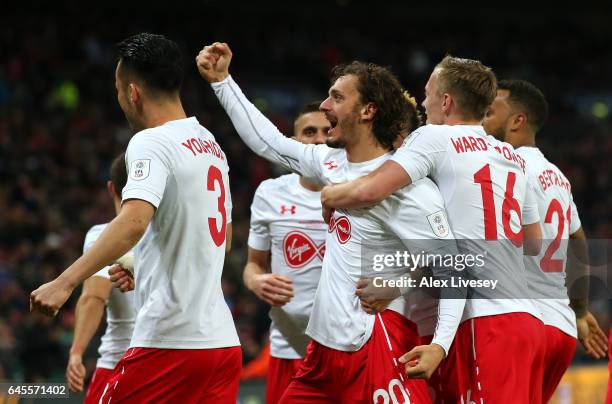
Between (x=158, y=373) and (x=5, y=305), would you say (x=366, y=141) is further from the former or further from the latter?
(x=5, y=305)

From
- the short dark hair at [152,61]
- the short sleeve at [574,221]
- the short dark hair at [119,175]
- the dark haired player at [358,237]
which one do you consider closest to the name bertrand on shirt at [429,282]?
the dark haired player at [358,237]

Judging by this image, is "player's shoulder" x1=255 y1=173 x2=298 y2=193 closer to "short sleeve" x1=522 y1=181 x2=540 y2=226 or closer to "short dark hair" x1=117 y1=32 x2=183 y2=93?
"short sleeve" x1=522 y1=181 x2=540 y2=226

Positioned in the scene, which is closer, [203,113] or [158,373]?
[158,373]

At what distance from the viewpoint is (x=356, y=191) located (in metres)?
4.16

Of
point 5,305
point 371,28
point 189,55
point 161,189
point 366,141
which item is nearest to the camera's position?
point 161,189

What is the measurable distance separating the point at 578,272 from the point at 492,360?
6.05 ft

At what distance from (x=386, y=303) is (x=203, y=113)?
13.6m

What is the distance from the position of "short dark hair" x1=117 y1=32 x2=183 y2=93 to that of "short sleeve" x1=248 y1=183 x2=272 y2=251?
6.18 ft

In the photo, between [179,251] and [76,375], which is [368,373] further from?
[76,375]

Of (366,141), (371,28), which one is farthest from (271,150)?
(371,28)

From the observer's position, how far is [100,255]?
355 cm

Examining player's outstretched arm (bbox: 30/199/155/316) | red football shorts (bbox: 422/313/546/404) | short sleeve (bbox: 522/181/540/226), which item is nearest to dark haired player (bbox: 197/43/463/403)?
red football shorts (bbox: 422/313/546/404)

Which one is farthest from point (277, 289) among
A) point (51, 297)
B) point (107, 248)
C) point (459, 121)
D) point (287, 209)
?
point (51, 297)

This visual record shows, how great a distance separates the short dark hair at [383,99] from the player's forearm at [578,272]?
1.89m
